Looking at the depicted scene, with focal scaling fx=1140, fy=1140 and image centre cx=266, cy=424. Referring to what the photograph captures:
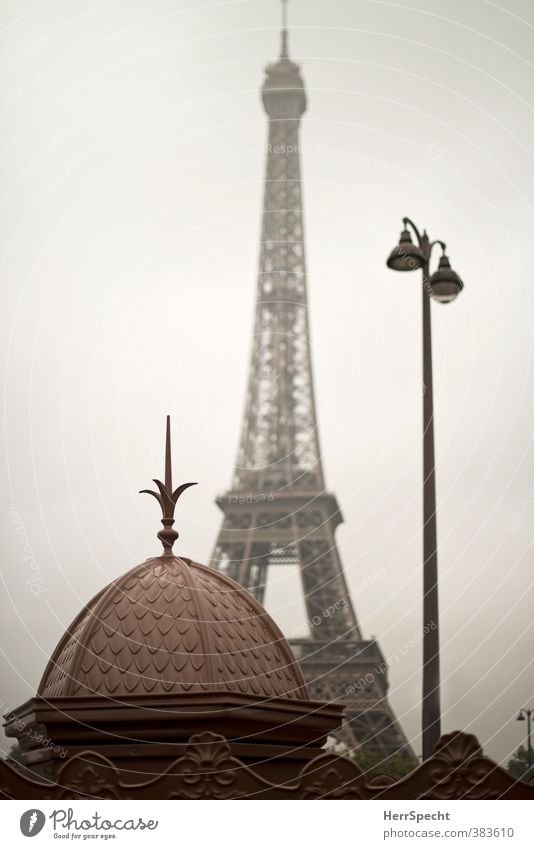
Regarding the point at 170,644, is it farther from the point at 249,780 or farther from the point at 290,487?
the point at 290,487

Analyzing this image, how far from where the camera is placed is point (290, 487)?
44.0 meters

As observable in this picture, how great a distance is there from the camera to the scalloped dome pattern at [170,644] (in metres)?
8.22

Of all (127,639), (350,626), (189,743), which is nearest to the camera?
(189,743)

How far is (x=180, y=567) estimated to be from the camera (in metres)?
9.02

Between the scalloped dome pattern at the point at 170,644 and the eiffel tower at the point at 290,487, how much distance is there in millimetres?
25526

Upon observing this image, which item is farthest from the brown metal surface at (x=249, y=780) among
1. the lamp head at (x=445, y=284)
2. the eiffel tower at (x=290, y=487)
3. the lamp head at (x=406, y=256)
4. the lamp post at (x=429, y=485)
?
the eiffel tower at (x=290, y=487)

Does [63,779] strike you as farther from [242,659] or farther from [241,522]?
[241,522]

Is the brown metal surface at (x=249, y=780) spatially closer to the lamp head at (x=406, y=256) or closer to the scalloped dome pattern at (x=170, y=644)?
the scalloped dome pattern at (x=170, y=644)

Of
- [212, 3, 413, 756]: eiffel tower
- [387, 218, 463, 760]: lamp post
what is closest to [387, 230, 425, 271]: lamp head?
[387, 218, 463, 760]: lamp post

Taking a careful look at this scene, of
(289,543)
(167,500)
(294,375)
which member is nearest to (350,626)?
(289,543)

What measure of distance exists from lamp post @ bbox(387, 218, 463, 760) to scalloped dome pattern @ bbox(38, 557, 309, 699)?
3.92 feet

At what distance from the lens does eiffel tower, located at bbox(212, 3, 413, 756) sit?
36.6 meters

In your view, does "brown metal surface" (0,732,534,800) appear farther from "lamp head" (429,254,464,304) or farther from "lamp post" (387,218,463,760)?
"lamp head" (429,254,464,304)

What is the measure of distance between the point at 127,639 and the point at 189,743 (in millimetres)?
1092
